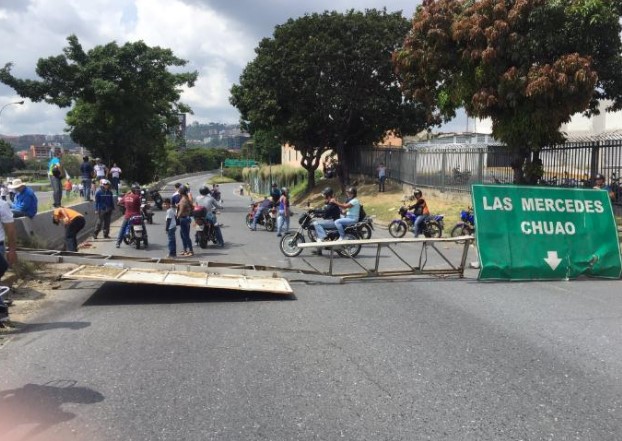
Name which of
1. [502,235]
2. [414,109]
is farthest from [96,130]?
[502,235]

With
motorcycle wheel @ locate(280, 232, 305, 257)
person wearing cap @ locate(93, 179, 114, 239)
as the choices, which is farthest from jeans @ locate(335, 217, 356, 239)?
person wearing cap @ locate(93, 179, 114, 239)

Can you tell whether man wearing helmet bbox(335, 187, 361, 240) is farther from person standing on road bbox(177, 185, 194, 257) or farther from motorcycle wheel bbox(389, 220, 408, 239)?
motorcycle wheel bbox(389, 220, 408, 239)

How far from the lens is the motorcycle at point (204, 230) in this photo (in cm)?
1569

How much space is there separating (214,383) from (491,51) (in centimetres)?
1483

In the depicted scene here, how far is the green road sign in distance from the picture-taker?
10.4 m

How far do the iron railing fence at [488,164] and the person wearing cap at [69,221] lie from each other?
1540 cm

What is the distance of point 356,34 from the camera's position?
3259 cm

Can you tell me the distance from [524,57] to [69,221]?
13283 mm

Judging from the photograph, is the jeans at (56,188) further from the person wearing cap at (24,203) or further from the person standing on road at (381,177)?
the person standing on road at (381,177)

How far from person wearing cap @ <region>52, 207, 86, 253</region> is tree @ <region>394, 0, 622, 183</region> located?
39.0 feet

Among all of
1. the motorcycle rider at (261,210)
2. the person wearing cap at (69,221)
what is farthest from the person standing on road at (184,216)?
the motorcycle rider at (261,210)

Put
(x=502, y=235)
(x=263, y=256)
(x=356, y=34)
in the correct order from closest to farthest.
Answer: (x=502, y=235) → (x=263, y=256) → (x=356, y=34)

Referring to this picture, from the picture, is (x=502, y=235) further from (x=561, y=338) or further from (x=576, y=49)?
(x=576, y=49)

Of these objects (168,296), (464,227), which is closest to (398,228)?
(464,227)
